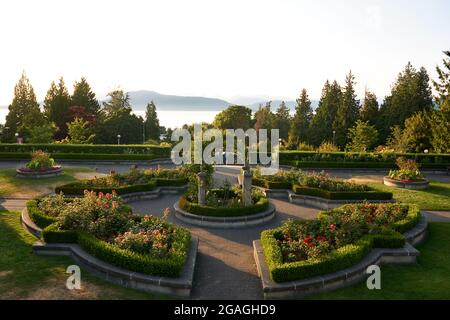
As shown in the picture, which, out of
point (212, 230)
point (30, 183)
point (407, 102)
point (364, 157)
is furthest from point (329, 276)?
point (407, 102)

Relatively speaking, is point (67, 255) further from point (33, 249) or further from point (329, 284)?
point (329, 284)

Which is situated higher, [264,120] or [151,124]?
[264,120]

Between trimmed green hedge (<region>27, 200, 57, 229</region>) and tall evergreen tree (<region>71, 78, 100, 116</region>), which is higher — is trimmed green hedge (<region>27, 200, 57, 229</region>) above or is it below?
below

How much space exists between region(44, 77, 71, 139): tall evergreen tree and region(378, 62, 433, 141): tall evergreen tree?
5193cm

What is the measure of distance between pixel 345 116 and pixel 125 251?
206 ft

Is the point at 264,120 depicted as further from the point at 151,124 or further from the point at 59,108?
the point at 59,108

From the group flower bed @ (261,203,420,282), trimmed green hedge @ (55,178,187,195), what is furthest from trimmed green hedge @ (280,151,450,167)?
flower bed @ (261,203,420,282)

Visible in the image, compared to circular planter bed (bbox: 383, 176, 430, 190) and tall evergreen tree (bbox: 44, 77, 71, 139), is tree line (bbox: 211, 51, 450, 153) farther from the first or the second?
tall evergreen tree (bbox: 44, 77, 71, 139)

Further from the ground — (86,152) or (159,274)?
(86,152)

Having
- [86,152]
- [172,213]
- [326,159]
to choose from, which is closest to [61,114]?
[86,152]

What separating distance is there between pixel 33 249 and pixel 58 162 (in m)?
24.4

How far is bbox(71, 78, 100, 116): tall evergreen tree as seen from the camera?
222ft

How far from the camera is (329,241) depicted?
13859mm
